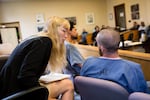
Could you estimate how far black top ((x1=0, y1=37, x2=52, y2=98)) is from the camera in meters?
1.59

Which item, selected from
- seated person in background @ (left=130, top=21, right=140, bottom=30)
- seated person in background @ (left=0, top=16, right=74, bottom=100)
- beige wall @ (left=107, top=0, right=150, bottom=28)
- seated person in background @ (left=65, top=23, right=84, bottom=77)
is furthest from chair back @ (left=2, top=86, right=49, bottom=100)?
beige wall @ (left=107, top=0, right=150, bottom=28)

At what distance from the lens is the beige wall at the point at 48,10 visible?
11.3m

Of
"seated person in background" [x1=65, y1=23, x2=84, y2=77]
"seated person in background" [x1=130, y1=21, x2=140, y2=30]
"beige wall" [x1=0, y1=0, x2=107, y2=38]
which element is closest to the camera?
"seated person in background" [x1=65, y1=23, x2=84, y2=77]

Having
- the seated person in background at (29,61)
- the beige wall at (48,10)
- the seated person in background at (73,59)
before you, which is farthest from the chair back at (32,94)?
the beige wall at (48,10)

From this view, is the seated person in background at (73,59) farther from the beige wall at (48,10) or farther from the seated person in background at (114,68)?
the beige wall at (48,10)

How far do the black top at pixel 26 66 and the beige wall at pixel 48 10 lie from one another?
10060 mm

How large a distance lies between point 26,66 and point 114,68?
2.08 ft

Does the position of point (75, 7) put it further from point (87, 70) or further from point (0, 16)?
point (87, 70)

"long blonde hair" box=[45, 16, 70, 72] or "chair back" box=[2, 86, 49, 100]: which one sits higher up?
"long blonde hair" box=[45, 16, 70, 72]

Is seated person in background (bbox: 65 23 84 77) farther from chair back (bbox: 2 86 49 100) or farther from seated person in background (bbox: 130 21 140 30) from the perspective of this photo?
seated person in background (bbox: 130 21 140 30)

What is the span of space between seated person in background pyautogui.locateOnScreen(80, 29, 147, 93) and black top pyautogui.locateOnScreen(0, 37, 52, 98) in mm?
383

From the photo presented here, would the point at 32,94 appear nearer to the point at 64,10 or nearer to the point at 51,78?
the point at 51,78

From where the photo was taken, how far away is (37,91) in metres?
1.63

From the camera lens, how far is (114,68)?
1625 millimetres
